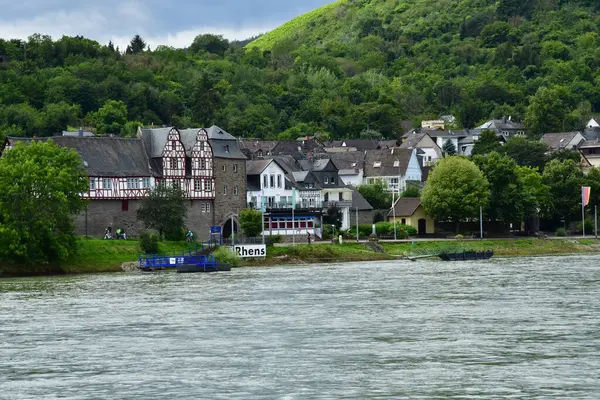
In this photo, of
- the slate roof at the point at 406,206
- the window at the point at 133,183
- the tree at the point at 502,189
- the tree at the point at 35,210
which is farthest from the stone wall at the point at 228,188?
the tree at the point at 35,210

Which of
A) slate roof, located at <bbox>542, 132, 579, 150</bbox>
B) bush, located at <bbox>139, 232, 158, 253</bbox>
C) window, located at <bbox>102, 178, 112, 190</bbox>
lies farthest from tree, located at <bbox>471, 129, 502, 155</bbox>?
bush, located at <bbox>139, 232, 158, 253</bbox>

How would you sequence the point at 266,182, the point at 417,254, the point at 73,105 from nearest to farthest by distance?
the point at 417,254
the point at 266,182
the point at 73,105

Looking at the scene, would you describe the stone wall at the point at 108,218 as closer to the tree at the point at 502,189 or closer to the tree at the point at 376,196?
the tree at the point at 376,196

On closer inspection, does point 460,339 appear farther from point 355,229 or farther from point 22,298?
point 355,229

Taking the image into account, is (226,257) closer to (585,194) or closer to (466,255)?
(466,255)

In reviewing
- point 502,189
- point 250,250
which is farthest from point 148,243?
point 502,189

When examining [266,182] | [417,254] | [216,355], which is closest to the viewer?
[216,355]

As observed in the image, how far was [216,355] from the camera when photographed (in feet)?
153

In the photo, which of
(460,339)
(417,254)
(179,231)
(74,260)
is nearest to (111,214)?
(179,231)

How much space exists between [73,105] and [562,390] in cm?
16530

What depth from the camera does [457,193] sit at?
12950 cm

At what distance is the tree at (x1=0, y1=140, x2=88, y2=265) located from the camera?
95.5m

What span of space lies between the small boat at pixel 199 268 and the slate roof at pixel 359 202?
39.4 meters

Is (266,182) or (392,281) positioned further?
(266,182)
